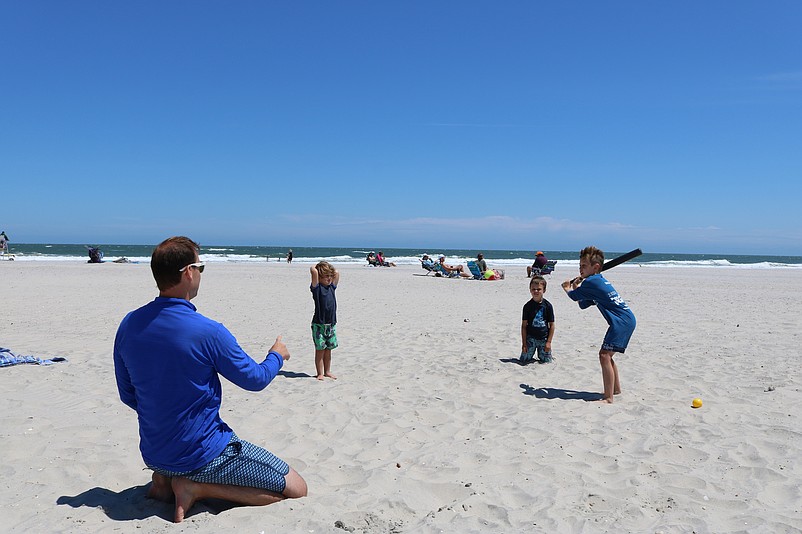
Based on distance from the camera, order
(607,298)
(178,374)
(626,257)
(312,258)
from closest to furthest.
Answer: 1. (178,374)
2. (626,257)
3. (607,298)
4. (312,258)

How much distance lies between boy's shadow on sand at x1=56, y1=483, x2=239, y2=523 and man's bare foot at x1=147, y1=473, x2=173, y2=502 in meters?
0.04

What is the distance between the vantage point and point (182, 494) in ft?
11.2

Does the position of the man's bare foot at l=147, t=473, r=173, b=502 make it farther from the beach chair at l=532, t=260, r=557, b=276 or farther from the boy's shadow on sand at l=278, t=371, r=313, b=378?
the beach chair at l=532, t=260, r=557, b=276

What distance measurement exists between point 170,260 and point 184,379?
0.66 metres

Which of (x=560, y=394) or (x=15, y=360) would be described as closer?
(x=560, y=394)

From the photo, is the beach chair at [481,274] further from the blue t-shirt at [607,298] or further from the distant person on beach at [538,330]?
the blue t-shirt at [607,298]

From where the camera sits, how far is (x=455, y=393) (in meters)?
6.53

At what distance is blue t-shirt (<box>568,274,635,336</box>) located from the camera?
20.1ft

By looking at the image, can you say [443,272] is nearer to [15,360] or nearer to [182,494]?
[15,360]

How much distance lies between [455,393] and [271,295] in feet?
41.0

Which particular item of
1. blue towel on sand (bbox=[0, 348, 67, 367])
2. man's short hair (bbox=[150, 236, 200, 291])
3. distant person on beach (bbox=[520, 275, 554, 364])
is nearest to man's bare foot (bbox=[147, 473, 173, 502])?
man's short hair (bbox=[150, 236, 200, 291])

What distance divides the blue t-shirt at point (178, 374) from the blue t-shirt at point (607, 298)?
13.0 feet

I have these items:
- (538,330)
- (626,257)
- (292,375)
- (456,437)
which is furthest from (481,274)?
(456,437)

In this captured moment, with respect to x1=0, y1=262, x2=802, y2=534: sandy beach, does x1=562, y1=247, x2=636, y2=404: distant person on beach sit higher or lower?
higher
